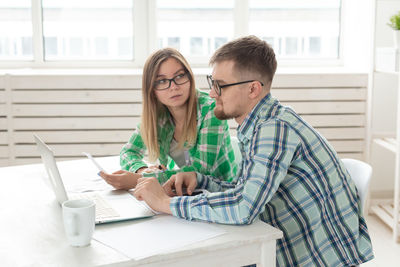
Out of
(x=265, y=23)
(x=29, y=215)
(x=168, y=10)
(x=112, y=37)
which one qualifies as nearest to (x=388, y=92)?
(x=265, y=23)

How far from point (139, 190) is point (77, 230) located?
33 cm

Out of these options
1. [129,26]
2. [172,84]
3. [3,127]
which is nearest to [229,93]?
[172,84]

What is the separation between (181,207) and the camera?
1427mm

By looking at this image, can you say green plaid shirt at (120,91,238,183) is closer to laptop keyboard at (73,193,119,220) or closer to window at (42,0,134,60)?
laptop keyboard at (73,193,119,220)

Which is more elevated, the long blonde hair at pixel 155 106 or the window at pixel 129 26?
the window at pixel 129 26

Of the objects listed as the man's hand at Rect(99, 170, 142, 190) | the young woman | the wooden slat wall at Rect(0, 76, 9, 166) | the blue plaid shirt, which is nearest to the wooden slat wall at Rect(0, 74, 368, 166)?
the wooden slat wall at Rect(0, 76, 9, 166)

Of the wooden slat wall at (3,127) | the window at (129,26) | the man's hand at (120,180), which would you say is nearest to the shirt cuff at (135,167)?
the man's hand at (120,180)

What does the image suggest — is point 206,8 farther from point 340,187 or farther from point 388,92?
point 340,187

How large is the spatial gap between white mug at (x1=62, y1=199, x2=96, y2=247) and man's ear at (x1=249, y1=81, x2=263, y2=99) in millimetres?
589

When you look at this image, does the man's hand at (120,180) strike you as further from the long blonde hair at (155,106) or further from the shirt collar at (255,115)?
the shirt collar at (255,115)

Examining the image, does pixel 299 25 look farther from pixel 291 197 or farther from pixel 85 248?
pixel 85 248

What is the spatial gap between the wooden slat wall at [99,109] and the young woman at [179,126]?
1.50m

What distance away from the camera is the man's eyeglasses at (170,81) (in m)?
2.00

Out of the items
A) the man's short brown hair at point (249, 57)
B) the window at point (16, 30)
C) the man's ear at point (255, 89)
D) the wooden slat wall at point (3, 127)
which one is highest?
the window at point (16, 30)
